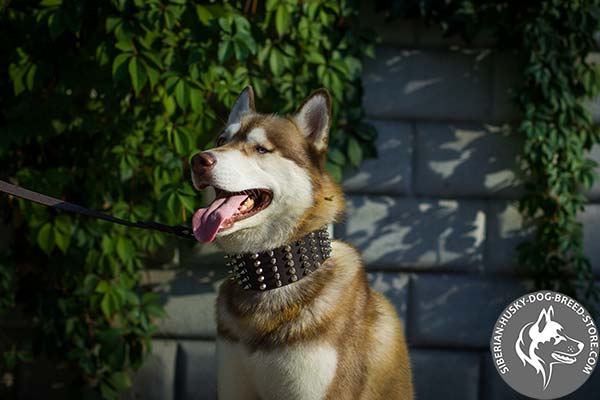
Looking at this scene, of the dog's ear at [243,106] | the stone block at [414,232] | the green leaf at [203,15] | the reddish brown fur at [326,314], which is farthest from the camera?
the stone block at [414,232]

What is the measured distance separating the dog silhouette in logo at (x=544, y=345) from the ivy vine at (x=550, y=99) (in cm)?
78

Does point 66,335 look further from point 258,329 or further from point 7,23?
point 258,329

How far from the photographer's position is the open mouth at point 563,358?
323 centimetres

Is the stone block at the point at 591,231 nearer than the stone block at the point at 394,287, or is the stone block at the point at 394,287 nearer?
the stone block at the point at 394,287

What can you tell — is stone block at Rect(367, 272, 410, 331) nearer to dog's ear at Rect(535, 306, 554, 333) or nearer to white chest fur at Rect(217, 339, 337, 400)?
dog's ear at Rect(535, 306, 554, 333)

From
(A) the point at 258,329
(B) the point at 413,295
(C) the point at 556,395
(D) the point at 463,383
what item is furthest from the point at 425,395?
(A) the point at 258,329

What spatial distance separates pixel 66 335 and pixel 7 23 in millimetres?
1452

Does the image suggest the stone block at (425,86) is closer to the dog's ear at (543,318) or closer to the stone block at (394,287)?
the stone block at (394,287)

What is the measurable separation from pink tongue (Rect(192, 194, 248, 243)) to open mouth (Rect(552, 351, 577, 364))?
5.53 feet

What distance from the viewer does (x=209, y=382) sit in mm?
4070

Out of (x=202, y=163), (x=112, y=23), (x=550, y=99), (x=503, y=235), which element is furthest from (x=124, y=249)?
(x=550, y=99)

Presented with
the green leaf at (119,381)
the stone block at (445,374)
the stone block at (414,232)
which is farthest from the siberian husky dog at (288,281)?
the stone block at (445,374)

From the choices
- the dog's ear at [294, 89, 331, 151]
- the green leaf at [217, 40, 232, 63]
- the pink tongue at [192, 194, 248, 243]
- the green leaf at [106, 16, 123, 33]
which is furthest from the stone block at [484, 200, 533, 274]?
the pink tongue at [192, 194, 248, 243]

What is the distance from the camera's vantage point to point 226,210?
219cm
